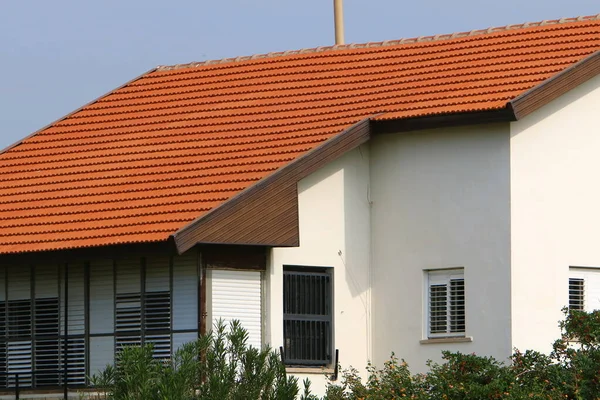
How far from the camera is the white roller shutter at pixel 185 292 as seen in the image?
24.5m

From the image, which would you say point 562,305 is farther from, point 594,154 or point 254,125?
point 254,125

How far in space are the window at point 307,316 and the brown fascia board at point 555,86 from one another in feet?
14.3

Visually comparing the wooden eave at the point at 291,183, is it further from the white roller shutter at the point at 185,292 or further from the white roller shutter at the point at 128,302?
the white roller shutter at the point at 128,302

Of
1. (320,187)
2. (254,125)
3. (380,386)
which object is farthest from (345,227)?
(380,386)

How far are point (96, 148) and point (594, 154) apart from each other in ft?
29.9

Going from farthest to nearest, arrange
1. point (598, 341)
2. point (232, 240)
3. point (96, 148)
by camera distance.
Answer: point (96, 148) < point (232, 240) < point (598, 341)

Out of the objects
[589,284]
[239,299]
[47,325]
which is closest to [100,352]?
[47,325]

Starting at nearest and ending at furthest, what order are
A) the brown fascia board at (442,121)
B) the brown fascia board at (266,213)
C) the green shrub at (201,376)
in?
the green shrub at (201,376)
the brown fascia board at (266,213)
the brown fascia board at (442,121)

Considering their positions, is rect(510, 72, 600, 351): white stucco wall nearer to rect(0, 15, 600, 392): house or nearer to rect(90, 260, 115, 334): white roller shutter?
rect(0, 15, 600, 392): house

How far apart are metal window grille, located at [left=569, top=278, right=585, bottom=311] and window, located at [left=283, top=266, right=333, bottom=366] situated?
409 cm

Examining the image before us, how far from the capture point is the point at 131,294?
2519 centimetres

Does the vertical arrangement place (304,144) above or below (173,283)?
above

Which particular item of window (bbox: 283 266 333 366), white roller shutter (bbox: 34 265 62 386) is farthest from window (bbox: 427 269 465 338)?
white roller shutter (bbox: 34 265 62 386)

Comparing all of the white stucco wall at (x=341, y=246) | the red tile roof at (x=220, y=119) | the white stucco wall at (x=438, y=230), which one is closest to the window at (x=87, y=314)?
the red tile roof at (x=220, y=119)
